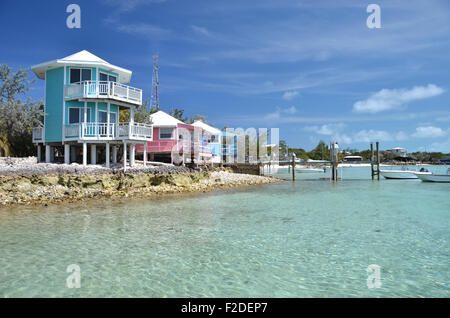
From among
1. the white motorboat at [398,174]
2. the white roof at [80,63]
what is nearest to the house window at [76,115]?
the white roof at [80,63]

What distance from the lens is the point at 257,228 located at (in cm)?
1060

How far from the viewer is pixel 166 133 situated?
97.6ft

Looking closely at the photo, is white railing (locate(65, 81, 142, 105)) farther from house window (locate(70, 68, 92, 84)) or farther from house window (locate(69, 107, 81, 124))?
house window (locate(69, 107, 81, 124))

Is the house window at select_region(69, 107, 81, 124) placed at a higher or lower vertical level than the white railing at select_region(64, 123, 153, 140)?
higher

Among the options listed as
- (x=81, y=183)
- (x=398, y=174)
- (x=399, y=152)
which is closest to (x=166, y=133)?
(x=81, y=183)

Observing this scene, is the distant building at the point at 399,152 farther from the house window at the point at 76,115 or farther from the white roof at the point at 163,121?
the house window at the point at 76,115

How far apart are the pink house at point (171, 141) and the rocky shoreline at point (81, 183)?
212 inches

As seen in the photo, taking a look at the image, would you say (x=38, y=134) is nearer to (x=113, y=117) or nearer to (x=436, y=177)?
(x=113, y=117)

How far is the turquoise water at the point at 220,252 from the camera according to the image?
5688 millimetres

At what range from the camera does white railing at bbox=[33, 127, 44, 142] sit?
23.1m

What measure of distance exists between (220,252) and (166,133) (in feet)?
75.9

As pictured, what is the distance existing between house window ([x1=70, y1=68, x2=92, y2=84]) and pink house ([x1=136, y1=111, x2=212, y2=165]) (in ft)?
24.3

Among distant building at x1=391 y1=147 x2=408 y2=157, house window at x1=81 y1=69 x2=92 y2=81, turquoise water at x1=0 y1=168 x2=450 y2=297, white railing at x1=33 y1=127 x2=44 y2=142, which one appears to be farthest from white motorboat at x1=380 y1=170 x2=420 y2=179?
distant building at x1=391 y1=147 x2=408 y2=157
